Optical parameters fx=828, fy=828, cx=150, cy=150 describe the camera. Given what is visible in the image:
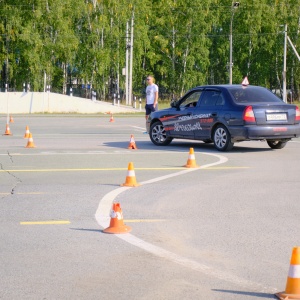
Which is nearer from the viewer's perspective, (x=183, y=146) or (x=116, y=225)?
(x=116, y=225)

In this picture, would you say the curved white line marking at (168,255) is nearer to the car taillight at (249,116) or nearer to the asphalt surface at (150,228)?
A: the asphalt surface at (150,228)

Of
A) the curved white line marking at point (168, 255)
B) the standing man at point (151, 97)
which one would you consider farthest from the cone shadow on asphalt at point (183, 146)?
the curved white line marking at point (168, 255)

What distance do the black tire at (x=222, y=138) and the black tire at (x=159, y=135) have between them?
85.2 inches

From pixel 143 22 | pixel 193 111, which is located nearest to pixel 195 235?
pixel 193 111

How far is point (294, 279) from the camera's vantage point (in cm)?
596

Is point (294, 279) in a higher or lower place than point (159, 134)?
lower

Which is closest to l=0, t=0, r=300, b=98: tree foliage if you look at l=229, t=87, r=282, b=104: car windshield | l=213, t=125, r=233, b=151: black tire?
l=229, t=87, r=282, b=104: car windshield

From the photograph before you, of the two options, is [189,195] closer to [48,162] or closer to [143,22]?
[48,162]

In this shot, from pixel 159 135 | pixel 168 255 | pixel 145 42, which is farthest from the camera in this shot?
pixel 145 42

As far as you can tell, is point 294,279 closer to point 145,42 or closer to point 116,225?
point 116,225

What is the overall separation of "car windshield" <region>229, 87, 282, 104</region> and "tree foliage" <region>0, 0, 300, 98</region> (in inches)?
1746

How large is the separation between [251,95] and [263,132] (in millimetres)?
1559

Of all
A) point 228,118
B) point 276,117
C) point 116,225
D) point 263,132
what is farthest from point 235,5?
point 116,225

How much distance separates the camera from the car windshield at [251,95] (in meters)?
19.9
